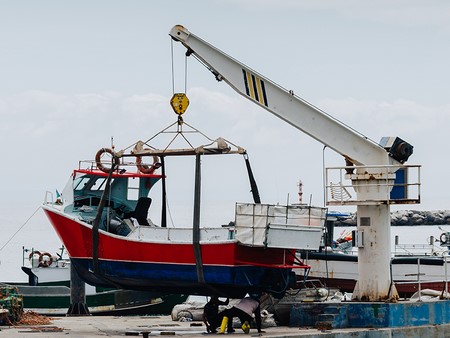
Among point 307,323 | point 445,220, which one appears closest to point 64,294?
point 307,323

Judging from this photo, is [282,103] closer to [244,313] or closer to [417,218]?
[244,313]

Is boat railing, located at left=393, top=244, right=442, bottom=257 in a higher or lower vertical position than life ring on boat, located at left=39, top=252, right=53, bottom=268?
higher

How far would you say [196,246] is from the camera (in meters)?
25.1

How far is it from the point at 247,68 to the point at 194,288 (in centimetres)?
492

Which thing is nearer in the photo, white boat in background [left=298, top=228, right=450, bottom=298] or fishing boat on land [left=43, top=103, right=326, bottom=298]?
fishing boat on land [left=43, top=103, right=326, bottom=298]

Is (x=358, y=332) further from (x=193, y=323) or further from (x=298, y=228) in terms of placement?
(x=193, y=323)

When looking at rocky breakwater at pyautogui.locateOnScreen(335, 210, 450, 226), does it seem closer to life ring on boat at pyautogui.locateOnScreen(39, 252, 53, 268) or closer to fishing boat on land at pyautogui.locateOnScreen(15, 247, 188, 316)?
life ring on boat at pyautogui.locateOnScreen(39, 252, 53, 268)

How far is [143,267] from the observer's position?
2617cm

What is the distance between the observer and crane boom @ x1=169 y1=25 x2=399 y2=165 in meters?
26.3

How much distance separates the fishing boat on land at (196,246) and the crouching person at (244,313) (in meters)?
0.44

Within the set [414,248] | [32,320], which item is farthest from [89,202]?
[414,248]

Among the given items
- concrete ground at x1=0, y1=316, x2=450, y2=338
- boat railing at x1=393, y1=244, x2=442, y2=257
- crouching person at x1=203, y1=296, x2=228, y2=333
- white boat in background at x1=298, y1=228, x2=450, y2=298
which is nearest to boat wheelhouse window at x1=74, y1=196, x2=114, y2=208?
concrete ground at x1=0, y1=316, x2=450, y2=338

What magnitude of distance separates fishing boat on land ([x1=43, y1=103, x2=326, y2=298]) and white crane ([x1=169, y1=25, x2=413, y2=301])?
141 centimetres

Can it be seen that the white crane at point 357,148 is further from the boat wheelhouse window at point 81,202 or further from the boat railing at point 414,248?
the boat railing at point 414,248
